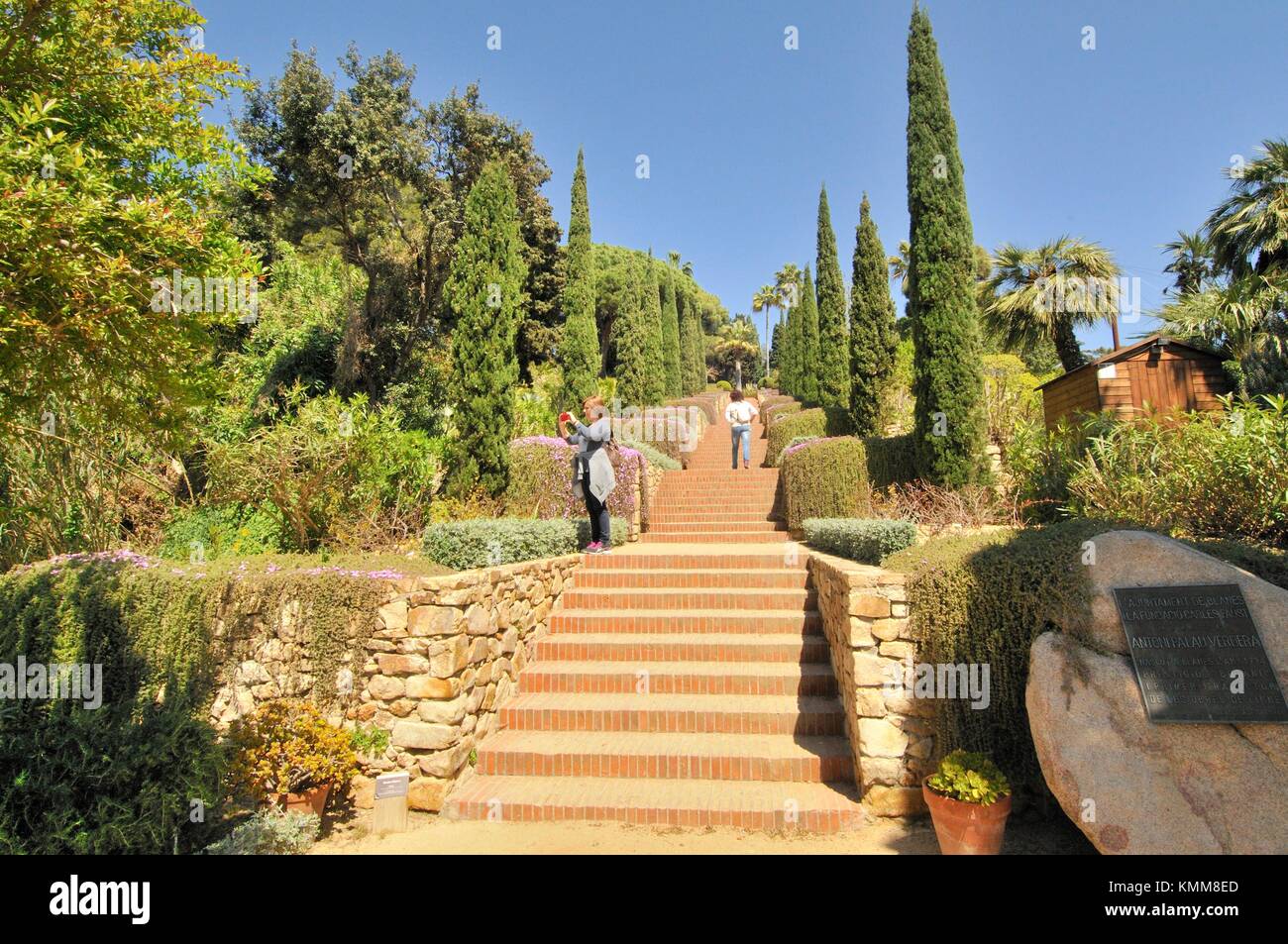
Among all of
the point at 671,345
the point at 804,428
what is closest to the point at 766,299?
the point at 671,345

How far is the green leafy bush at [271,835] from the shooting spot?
3.39 meters

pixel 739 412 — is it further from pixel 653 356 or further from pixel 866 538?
pixel 653 356

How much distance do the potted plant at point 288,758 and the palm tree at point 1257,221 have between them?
15.8m

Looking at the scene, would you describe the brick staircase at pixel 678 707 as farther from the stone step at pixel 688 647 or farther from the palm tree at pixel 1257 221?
the palm tree at pixel 1257 221

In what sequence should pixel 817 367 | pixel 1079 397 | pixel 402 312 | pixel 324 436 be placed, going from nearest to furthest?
1. pixel 324 436
2. pixel 1079 397
3. pixel 402 312
4. pixel 817 367

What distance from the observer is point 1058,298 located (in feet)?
49.7

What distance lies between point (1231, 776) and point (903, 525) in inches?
103

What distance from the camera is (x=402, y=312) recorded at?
13758 millimetres

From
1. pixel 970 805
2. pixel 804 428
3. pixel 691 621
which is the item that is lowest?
pixel 970 805

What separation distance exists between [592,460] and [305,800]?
4.08 meters

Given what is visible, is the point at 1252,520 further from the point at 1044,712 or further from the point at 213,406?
the point at 213,406

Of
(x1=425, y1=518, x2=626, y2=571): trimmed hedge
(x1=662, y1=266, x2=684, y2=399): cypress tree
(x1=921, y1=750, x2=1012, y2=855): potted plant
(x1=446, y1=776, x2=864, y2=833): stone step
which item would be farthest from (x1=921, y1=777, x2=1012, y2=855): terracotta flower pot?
(x1=662, y1=266, x2=684, y2=399): cypress tree

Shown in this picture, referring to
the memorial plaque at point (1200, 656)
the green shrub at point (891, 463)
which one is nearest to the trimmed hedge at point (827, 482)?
the green shrub at point (891, 463)
